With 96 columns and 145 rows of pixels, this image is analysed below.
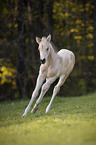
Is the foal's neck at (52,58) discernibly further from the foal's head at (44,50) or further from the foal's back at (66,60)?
the foal's back at (66,60)

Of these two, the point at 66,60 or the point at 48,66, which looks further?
the point at 66,60

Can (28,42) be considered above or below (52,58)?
below

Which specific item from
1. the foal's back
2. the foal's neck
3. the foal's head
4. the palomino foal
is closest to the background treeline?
the foal's back

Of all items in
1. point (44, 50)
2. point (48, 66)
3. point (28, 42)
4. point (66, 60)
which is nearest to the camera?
point (44, 50)

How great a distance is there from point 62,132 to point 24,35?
1485cm

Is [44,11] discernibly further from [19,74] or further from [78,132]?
[78,132]

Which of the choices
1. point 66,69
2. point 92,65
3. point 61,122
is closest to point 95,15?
point 92,65

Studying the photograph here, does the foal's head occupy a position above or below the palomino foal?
above

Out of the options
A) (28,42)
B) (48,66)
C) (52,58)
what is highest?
(52,58)

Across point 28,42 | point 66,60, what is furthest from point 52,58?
point 28,42

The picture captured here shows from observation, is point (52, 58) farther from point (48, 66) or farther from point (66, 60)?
point (66, 60)

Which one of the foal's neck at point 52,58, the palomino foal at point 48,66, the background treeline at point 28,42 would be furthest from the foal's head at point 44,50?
the background treeline at point 28,42

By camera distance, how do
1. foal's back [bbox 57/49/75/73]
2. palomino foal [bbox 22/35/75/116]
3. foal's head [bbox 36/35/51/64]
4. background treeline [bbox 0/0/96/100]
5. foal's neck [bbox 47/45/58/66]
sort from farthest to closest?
background treeline [bbox 0/0/96/100]
foal's back [bbox 57/49/75/73]
foal's neck [bbox 47/45/58/66]
palomino foal [bbox 22/35/75/116]
foal's head [bbox 36/35/51/64]

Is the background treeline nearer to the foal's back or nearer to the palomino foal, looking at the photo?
the foal's back
